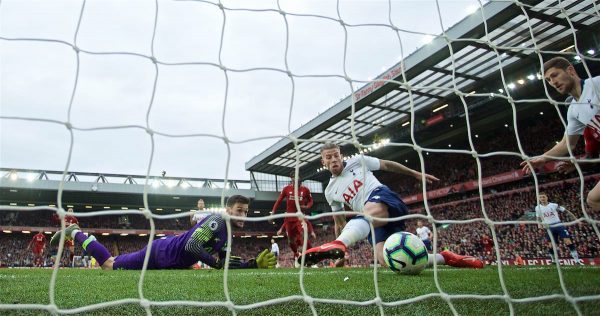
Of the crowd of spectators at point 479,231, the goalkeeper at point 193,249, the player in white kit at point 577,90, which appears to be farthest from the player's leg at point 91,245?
the crowd of spectators at point 479,231

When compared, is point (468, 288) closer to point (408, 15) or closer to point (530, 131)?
point (408, 15)

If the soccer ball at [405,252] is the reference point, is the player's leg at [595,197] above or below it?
above

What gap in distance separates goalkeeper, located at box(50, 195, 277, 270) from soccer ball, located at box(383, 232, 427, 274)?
1.26 meters

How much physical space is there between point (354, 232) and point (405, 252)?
44 cm

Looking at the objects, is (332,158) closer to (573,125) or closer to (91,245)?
(573,125)

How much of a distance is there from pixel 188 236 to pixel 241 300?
2533mm

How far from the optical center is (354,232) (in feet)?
11.3

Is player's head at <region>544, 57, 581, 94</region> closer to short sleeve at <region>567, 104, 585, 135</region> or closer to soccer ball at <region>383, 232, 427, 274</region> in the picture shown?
short sleeve at <region>567, 104, 585, 135</region>

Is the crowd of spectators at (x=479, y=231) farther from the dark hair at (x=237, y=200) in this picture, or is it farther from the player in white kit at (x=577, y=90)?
the dark hair at (x=237, y=200)

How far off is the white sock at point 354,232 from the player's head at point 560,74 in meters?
1.83

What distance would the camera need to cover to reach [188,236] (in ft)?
14.7

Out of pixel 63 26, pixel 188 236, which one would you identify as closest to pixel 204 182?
pixel 188 236

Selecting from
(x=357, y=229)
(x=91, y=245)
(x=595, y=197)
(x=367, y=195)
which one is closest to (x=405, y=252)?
(x=357, y=229)

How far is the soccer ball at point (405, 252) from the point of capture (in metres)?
3.35
